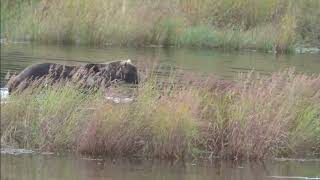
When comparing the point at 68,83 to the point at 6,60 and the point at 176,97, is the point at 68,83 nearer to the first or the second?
the point at 176,97

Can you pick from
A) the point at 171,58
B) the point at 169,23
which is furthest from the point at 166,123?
the point at 169,23

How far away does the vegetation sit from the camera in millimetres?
29875

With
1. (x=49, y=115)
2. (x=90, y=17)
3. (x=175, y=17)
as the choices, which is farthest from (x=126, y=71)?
(x=175, y=17)

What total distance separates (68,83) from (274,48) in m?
19.6

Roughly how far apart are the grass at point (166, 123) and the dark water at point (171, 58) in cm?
756

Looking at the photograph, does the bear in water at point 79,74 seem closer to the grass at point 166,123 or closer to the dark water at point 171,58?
the grass at point 166,123

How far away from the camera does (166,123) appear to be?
1079 cm

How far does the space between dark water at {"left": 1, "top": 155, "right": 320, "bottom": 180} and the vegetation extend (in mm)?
Result: 19145

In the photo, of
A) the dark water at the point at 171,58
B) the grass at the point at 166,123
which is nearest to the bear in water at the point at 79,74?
the grass at the point at 166,123

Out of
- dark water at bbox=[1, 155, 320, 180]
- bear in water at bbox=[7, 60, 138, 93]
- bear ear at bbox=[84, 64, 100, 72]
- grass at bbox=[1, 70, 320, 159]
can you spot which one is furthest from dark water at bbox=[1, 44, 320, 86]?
dark water at bbox=[1, 155, 320, 180]

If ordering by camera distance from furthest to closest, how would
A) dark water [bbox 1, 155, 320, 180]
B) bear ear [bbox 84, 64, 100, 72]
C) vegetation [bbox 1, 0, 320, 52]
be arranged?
vegetation [bbox 1, 0, 320, 52]
bear ear [bbox 84, 64, 100, 72]
dark water [bbox 1, 155, 320, 180]

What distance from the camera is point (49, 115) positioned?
35.7ft

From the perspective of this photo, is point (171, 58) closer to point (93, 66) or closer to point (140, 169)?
point (93, 66)

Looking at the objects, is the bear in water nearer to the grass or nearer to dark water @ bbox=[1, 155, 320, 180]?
the grass
